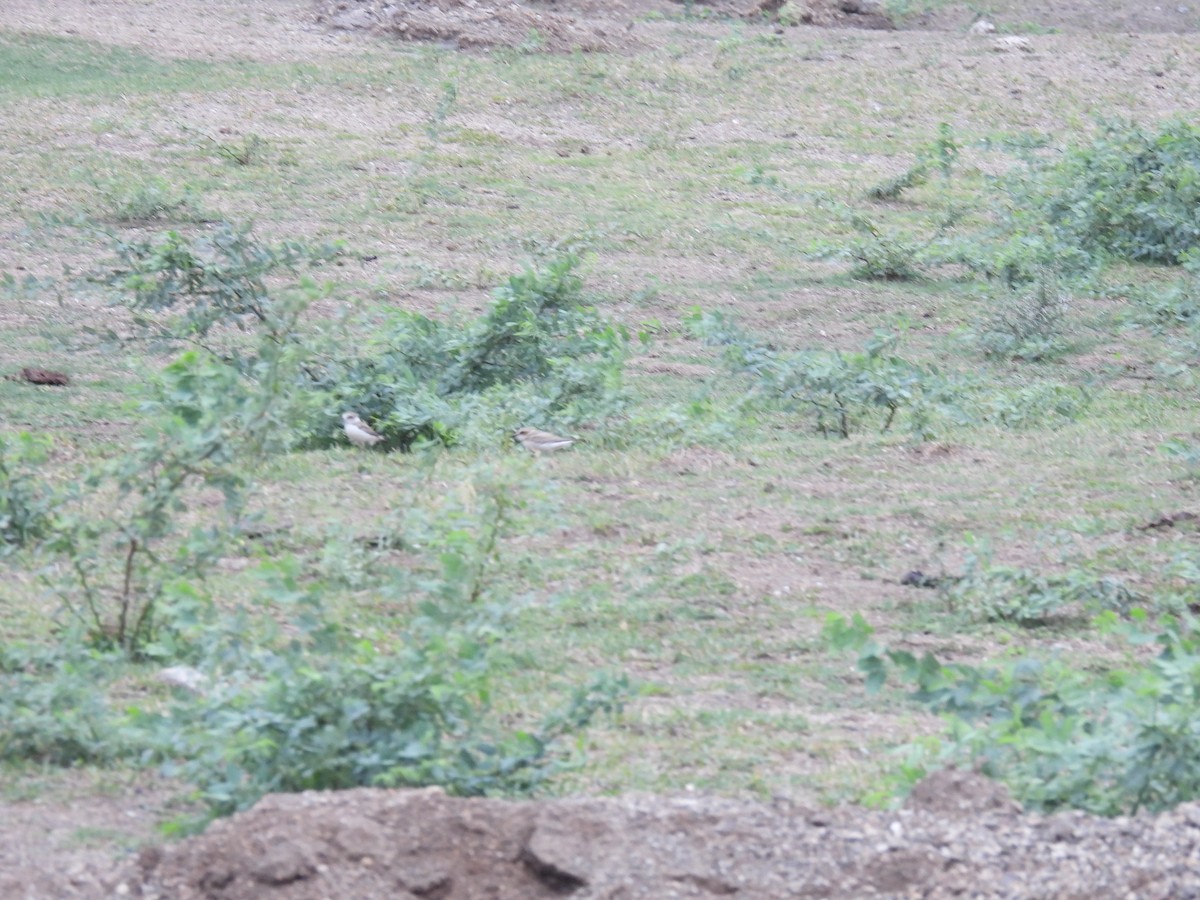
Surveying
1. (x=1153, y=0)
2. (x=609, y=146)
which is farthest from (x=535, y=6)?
(x=1153, y=0)

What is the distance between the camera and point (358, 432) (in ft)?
19.6

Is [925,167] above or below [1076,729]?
above

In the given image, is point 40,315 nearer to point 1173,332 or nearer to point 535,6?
point 1173,332

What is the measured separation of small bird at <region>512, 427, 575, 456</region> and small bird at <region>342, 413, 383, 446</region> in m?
0.50

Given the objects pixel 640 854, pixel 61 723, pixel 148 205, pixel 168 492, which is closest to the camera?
pixel 640 854

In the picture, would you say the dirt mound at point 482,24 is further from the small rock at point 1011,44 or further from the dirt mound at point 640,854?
the dirt mound at point 640,854

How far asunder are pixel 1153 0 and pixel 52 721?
1585 cm

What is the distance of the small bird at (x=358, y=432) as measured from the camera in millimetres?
5969

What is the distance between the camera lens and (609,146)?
39.2 ft

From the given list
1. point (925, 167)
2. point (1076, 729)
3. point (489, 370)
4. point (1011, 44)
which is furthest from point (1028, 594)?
point (1011, 44)

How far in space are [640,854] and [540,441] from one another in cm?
331

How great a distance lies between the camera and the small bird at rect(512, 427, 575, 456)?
593 cm

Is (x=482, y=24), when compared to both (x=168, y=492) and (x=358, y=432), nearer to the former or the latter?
(x=358, y=432)

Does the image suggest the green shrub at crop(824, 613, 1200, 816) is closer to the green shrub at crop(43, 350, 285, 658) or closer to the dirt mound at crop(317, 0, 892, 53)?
the green shrub at crop(43, 350, 285, 658)
